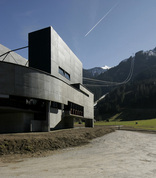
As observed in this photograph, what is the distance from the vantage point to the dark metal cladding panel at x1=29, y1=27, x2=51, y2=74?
37.0 m

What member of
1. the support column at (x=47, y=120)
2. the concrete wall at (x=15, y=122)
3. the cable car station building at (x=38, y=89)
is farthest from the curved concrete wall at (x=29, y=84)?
the concrete wall at (x=15, y=122)

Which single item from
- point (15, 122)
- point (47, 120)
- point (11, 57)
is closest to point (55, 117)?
point (47, 120)

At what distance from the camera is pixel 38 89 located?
29172 mm

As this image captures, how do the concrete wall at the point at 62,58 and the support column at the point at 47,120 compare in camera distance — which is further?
the concrete wall at the point at 62,58

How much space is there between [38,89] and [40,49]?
1205 centimetres

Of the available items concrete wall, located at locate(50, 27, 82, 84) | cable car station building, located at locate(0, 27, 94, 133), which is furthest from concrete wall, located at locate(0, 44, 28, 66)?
concrete wall, located at locate(50, 27, 82, 84)

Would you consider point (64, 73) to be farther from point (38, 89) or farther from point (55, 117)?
point (38, 89)

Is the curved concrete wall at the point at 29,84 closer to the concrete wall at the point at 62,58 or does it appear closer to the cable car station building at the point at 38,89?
the cable car station building at the point at 38,89

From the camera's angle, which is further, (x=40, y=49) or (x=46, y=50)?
(x=40, y=49)

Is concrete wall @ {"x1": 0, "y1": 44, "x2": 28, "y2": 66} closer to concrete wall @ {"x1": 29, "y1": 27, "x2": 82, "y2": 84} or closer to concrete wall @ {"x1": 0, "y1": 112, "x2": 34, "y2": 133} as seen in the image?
concrete wall @ {"x1": 29, "y1": 27, "x2": 82, "y2": 84}

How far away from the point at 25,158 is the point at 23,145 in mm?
2618

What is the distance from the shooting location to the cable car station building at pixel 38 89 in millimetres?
26281

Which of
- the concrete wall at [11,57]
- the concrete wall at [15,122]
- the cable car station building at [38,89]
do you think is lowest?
the concrete wall at [15,122]

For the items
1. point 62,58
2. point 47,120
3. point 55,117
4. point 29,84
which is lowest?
point 47,120
